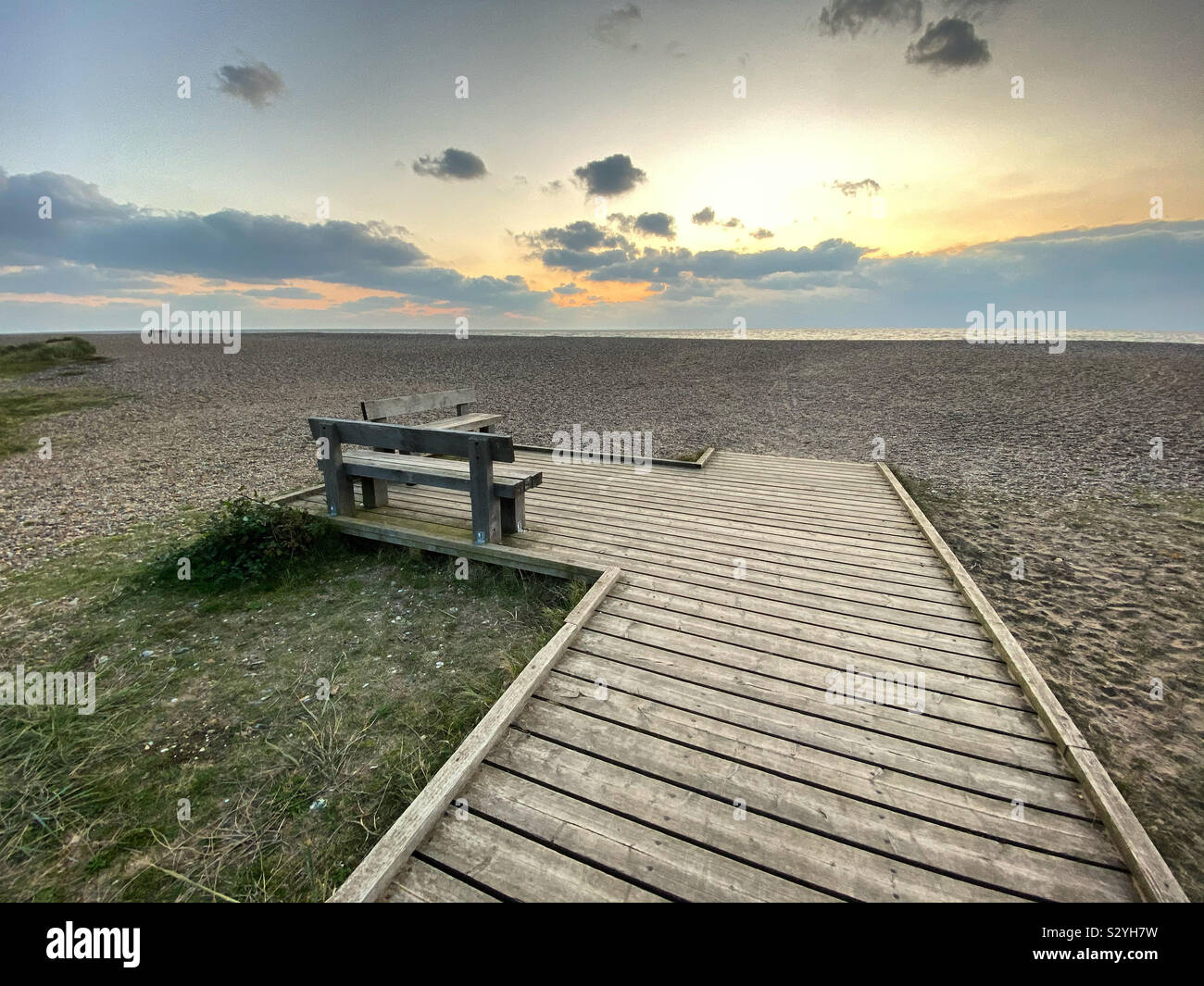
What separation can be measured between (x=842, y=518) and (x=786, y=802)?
13.8ft

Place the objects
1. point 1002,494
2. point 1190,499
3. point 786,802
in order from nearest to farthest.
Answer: point 786,802 < point 1190,499 < point 1002,494

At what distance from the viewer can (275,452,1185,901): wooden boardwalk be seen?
2.18 m

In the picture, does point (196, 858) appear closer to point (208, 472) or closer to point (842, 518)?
point (842, 518)

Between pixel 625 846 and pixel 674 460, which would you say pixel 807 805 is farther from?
pixel 674 460

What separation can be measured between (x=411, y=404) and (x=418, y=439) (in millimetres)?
2432

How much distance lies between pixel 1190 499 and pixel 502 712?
32.2 feet

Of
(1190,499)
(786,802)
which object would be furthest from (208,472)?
(1190,499)

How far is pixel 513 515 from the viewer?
5.47 meters

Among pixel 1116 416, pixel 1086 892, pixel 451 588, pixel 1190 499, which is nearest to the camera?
pixel 1086 892

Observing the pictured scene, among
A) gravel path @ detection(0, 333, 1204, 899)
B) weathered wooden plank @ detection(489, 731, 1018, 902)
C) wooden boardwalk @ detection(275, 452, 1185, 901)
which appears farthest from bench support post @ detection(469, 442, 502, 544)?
gravel path @ detection(0, 333, 1204, 899)

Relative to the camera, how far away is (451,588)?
205 inches

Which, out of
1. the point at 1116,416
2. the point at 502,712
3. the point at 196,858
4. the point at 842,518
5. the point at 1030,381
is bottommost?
the point at 196,858
